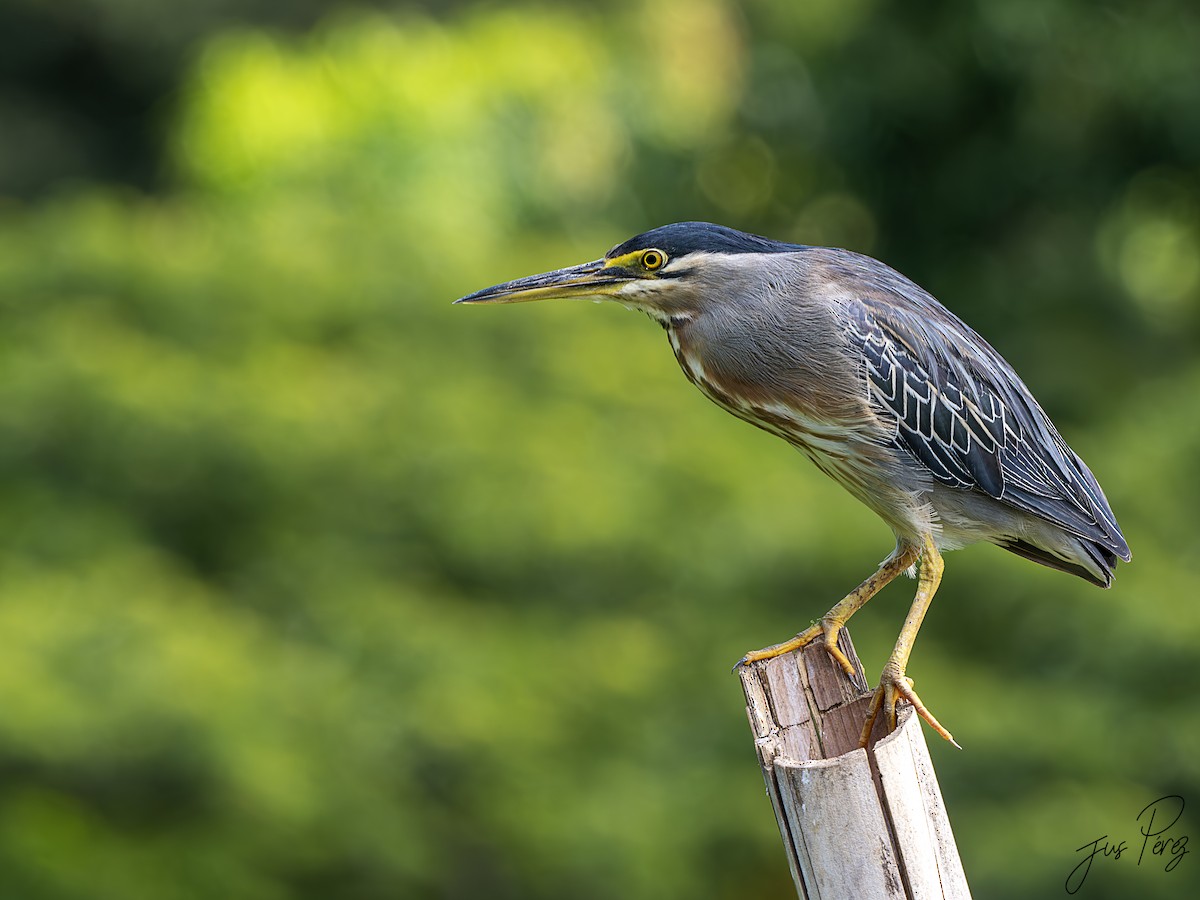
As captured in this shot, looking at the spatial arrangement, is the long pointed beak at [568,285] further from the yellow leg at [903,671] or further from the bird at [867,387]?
the yellow leg at [903,671]

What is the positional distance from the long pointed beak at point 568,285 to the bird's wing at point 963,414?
574mm

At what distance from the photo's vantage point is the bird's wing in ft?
11.6

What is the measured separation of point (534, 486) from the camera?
7664mm

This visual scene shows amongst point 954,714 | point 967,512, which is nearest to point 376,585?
point 954,714

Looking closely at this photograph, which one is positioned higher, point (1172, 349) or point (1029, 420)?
point (1172, 349)

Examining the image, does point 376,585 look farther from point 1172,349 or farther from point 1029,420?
point 1172,349

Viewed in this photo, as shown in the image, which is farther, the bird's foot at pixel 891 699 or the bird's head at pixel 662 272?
the bird's head at pixel 662 272

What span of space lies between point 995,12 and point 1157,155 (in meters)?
1.49

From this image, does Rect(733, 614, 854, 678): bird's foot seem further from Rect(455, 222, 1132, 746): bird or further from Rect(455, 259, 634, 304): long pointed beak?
Rect(455, 259, 634, 304): long pointed beak

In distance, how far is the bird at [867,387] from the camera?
346cm

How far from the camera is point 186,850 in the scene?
19.6ft

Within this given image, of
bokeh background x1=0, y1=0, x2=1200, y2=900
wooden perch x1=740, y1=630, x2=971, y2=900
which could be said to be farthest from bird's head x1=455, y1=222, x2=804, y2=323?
bokeh background x1=0, y1=0, x2=1200, y2=900
